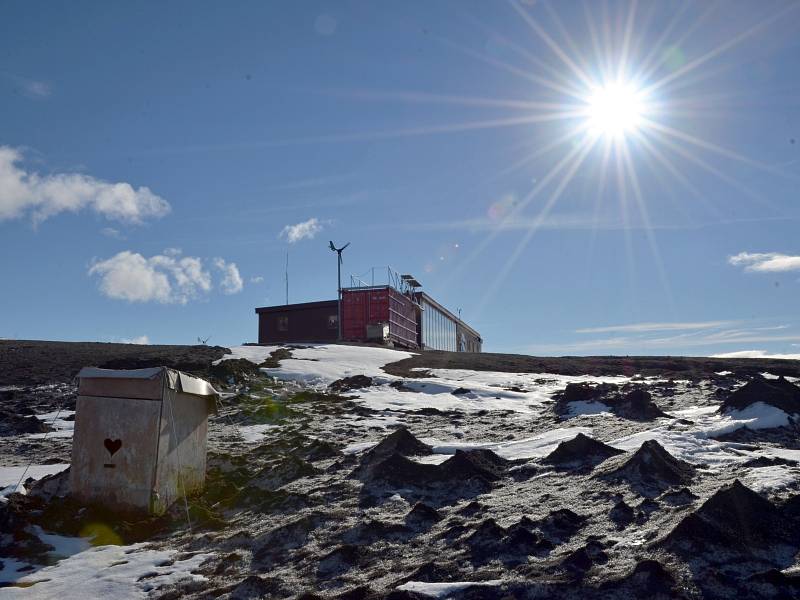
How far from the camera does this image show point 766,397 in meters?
9.70

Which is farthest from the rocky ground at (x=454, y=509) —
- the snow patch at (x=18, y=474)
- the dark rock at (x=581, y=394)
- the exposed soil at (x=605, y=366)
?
the exposed soil at (x=605, y=366)

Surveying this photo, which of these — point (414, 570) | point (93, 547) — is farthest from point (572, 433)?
point (93, 547)

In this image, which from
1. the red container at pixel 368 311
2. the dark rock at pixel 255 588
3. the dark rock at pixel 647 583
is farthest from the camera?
the red container at pixel 368 311

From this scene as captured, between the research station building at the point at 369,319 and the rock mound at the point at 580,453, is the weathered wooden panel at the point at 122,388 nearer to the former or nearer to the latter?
the rock mound at the point at 580,453

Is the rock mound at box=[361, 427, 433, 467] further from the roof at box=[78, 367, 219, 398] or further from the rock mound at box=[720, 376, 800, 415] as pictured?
the rock mound at box=[720, 376, 800, 415]

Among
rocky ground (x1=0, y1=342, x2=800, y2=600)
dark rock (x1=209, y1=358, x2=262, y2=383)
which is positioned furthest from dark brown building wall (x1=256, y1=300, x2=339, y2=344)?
rocky ground (x1=0, y1=342, x2=800, y2=600)

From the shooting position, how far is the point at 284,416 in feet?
42.1

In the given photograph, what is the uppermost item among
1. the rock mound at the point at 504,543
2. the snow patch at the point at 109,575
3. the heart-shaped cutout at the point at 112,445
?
the heart-shaped cutout at the point at 112,445

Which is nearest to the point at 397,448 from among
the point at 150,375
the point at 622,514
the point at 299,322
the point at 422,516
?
the point at 422,516

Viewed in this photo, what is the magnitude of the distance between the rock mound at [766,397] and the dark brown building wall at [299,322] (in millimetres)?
29007

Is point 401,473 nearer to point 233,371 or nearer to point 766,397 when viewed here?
point 766,397

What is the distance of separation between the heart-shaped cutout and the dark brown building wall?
1201 inches

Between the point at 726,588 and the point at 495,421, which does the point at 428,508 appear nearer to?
the point at 726,588

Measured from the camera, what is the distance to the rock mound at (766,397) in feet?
30.9
